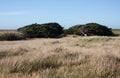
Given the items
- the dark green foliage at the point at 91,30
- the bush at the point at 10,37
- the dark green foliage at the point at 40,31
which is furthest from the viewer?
the dark green foliage at the point at 91,30

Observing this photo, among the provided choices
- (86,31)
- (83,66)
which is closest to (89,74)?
(83,66)

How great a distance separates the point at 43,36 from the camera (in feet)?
142

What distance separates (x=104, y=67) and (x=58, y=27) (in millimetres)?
40191

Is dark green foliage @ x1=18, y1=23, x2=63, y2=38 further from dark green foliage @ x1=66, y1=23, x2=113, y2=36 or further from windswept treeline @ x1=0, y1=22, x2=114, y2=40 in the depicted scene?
dark green foliage @ x1=66, y1=23, x2=113, y2=36

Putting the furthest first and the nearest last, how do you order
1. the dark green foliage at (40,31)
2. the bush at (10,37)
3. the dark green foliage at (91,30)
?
1. the dark green foliage at (91,30)
2. the dark green foliage at (40,31)
3. the bush at (10,37)

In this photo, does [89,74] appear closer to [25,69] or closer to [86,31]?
[25,69]

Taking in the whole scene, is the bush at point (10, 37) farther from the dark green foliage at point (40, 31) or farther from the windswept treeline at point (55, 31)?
the dark green foliage at point (40, 31)

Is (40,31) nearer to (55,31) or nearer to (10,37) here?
(55,31)

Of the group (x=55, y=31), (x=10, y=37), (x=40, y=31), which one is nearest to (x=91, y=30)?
(x=55, y=31)

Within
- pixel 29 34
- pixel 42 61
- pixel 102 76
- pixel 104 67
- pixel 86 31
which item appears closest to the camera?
pixel 102 76

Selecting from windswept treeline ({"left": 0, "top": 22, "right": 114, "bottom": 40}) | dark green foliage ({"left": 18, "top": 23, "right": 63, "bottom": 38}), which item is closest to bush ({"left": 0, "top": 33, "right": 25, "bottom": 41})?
windswept treeline ({"left": 0, "top": 22, "right": 114, "bottom": 40})

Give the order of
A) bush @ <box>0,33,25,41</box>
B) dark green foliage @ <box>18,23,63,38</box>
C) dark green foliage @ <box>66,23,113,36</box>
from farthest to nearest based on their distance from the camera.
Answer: dark green foliage @ <box>66,23,113,36</box>
dark green foliage @ <box>18,23,63,38</box>
bush @ <box>0,33,25,41</box>

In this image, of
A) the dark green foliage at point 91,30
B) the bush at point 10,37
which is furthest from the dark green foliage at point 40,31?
the dark green foliage at point 91,30

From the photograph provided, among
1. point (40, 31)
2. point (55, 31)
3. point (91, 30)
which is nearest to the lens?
point (40, 31)
